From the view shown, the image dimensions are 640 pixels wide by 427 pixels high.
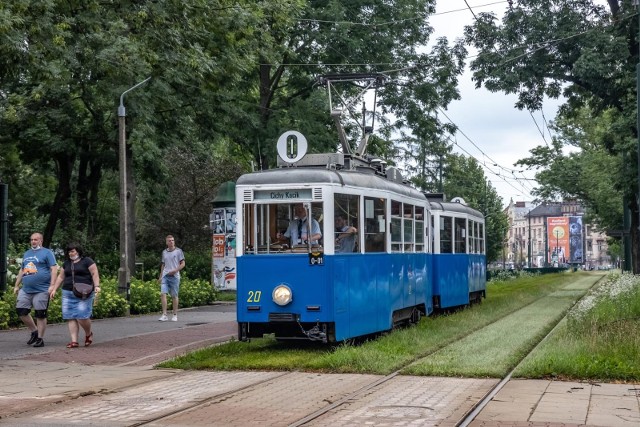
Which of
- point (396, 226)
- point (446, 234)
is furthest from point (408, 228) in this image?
point (446, 234)

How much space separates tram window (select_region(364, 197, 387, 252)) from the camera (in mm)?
15977

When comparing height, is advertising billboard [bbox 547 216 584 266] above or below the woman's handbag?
above

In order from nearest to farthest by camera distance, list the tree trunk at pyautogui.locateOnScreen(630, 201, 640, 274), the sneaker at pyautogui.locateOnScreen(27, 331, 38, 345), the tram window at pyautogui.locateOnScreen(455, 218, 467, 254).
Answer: the sneaker at pyautogui.locateOnScreen(27, 331, 38, 345) < the tram window at pyautogui.locateOnScreen(455, 218, 467, 254) < the tree trunk at pyautogui.locateOnScreen(630, 201, 640, 274)

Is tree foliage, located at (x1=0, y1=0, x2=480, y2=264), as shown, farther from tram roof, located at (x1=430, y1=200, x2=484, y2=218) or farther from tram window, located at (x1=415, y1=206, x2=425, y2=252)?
tram window, located at (x1=415, y1=206, x2=425, y2=252)

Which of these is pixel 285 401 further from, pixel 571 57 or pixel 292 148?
pixel 571 57

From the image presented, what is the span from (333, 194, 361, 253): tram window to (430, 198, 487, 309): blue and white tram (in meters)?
7.71

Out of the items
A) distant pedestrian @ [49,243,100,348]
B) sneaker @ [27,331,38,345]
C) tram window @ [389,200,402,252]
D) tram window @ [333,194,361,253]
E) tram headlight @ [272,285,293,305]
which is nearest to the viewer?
tram headlight @ [272,285,293,305]

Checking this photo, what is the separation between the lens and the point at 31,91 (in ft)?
104

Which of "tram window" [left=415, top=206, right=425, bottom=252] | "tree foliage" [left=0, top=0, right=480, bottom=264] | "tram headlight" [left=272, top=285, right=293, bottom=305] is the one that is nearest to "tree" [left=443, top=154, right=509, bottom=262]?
"tree foliage" [left=0, top=0, right=480, bottom=264]

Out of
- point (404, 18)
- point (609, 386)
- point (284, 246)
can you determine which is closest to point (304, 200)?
point (284, 246)

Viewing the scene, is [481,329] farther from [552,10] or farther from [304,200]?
[552,10]

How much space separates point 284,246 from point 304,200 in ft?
2.31

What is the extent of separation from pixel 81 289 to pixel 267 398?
6110 mm

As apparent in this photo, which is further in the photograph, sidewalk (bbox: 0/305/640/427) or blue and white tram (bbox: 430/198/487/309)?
blue and white tram (bbox: 430/198/487/309)
